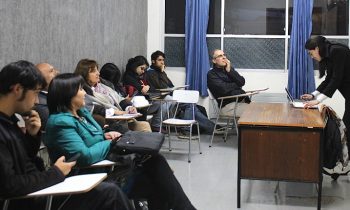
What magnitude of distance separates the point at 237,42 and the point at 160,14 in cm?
131

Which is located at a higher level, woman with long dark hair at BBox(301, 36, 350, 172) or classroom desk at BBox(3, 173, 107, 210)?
woman with long dark hair at BBox(301, 36, 350, 172)

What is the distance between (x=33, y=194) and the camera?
74.5 inches

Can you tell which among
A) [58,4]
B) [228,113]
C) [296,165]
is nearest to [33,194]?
[296,165]

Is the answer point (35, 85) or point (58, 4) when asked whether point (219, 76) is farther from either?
point (35, 85)

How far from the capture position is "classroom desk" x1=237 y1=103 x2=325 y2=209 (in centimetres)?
342

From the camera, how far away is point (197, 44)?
715 centimetres

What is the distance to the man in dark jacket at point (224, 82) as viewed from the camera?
6.25 m

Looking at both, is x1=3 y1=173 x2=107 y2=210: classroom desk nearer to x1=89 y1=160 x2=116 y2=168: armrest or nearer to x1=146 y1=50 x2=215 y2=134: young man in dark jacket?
x1=89 y1=160 x2=116 y2=168: armrest

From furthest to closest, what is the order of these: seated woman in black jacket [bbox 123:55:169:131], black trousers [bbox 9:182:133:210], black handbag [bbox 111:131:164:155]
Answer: seated woman in black jacket [bbox 123:55:169:131], black handbag [bbox 111:131:164:155], black trousers [bbox 9:182:133:210]

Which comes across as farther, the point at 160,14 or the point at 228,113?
the point at 160,14

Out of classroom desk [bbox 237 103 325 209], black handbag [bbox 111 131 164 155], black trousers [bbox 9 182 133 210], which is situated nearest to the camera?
black trousers [bbox 9 182 133 210]

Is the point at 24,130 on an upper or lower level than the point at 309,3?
lower

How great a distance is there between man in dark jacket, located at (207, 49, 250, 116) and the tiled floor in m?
1.26

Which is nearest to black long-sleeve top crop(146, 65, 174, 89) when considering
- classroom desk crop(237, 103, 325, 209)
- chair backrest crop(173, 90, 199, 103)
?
chair backrest crop(173, 90, 199, 103)
